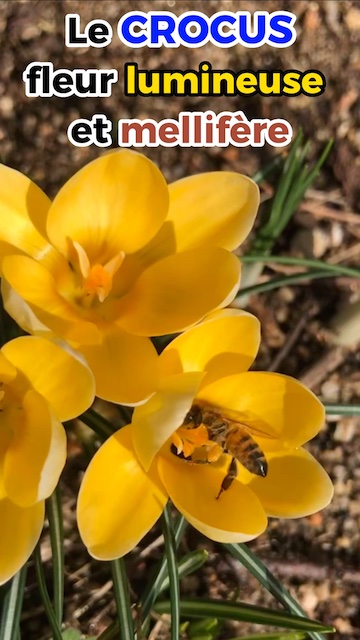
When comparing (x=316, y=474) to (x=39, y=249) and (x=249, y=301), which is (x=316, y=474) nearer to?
(x=39, y=249)

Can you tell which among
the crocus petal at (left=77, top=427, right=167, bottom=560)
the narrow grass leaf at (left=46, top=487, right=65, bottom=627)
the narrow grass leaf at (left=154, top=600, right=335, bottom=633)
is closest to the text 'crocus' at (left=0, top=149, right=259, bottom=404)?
the crocus petal at (left=77, top=427, right=167, bottom=560)

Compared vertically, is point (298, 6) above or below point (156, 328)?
above

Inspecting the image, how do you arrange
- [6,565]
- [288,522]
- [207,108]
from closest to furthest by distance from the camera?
[6,565], [288,522], [207,108]

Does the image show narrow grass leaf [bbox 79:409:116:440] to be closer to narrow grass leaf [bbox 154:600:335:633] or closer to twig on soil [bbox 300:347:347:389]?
narrow grass leaf [bbox 154:600:335:633]

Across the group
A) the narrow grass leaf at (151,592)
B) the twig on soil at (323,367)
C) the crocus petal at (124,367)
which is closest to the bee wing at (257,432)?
the crocus petal at (124,367)

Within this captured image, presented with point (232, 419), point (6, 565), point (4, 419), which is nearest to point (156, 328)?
point (232, 419)

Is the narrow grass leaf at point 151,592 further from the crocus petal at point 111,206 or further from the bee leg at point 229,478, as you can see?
the crocus petal at point 111,206

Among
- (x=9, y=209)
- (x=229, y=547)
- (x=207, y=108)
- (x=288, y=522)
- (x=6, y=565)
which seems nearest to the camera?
(x=6, y=565)
